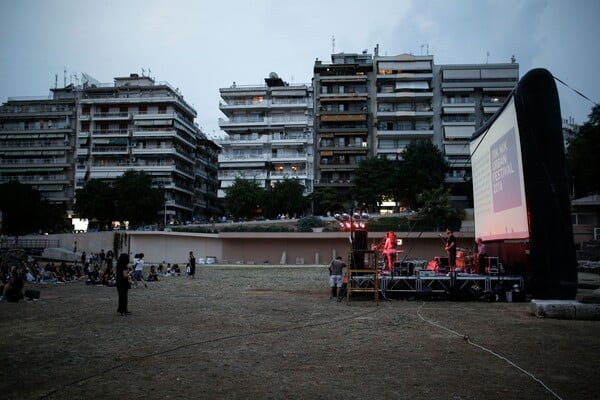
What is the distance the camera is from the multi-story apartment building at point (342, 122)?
2881 inches

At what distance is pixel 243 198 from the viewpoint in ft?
215

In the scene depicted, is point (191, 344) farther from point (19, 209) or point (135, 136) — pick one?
point (135, 136)

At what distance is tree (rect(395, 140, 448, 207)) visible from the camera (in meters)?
61.2

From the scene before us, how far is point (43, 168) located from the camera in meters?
78.8

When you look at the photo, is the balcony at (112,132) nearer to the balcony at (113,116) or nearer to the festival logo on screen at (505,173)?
the balcony at (113,116)

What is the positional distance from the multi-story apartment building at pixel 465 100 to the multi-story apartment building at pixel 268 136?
19.7 metres

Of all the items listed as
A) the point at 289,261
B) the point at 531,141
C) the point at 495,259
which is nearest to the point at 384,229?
the point at 289,261

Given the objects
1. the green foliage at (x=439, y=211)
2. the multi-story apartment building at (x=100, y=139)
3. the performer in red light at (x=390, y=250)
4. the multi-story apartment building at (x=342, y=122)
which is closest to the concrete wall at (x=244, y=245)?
the green foliage at (x=439, y=211)

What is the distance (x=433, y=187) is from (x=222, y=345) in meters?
55.2

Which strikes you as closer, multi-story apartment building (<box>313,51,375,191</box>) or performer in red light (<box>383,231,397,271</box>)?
performer in red light (<box>383,231,397,271</box>)

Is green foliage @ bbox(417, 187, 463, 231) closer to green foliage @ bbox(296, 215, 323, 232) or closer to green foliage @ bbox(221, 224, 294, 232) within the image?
green foliage @ bbox(296, 215, 323, 232)

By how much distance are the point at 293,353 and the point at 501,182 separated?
12.9 meters

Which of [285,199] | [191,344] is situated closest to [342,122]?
[285,199]

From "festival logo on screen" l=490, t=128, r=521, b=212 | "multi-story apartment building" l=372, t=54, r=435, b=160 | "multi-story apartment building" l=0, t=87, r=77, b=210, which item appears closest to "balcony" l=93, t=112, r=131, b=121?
"multi-story apartment building" l=0, t=87, r=77, b=210
